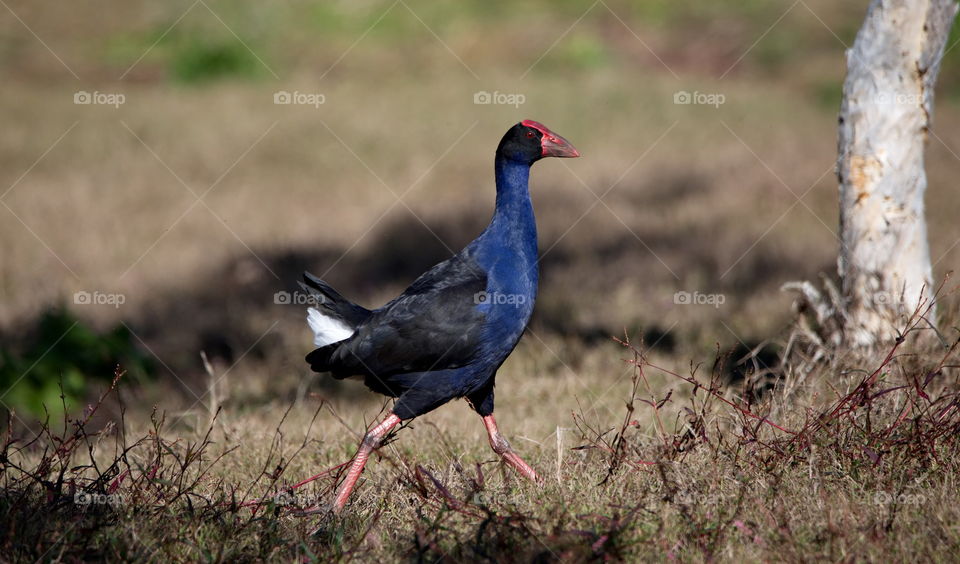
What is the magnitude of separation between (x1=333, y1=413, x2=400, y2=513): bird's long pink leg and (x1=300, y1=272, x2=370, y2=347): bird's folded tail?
50cm

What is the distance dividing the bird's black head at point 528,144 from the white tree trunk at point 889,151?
67.7 inches

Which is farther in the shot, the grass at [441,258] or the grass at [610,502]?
the grass at [441,258]

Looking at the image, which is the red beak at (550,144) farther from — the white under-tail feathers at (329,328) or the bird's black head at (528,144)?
the white under-tail feathers at (329,328)

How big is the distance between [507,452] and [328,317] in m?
1.06

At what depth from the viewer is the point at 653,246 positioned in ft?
30.2

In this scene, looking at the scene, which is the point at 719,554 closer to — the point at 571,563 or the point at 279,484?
the point at 571,563

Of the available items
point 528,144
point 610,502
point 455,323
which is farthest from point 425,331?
point 610,502

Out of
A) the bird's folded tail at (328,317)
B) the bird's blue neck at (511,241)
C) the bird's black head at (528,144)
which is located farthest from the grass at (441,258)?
the bird's black head at (528,144)

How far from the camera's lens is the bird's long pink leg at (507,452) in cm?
381

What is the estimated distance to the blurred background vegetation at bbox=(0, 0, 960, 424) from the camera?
7.19 metres

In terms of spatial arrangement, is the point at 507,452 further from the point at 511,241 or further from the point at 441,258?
the point at 441,258

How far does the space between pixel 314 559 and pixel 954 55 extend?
58.4 ft

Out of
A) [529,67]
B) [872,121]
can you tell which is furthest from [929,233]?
[529,67]

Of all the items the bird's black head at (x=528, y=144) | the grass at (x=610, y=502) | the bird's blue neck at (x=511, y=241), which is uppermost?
the bird's black head at (x=528, y=144)
